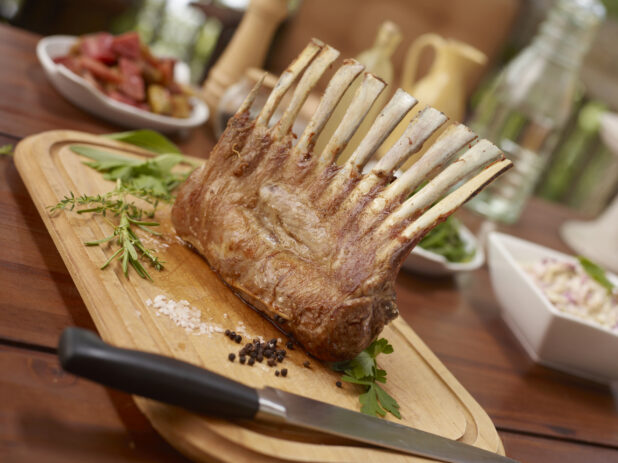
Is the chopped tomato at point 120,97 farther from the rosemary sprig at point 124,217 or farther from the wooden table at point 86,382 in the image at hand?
the rosemary sprig at point 124,217

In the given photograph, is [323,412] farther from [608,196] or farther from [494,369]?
[608,196]

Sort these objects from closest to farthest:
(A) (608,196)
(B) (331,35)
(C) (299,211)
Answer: (C) (299,211) → (B) (331,35) → (A) (608,196)

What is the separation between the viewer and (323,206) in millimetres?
1329

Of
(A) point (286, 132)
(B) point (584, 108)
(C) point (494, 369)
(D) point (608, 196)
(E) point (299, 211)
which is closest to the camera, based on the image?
(E) point (299, 211)

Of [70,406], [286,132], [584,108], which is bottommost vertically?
[70,406]

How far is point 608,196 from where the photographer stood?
5961 millimetres

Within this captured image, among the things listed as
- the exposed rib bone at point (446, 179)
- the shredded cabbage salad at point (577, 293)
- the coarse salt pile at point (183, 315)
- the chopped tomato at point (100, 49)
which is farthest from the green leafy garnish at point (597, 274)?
the chopped tomato at point (100, 49)

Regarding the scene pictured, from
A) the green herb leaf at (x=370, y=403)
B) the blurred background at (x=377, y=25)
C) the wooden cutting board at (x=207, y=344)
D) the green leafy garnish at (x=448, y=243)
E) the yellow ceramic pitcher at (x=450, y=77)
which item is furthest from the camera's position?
the blurred background at (x=377, y=25)

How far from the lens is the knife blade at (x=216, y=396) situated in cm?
84

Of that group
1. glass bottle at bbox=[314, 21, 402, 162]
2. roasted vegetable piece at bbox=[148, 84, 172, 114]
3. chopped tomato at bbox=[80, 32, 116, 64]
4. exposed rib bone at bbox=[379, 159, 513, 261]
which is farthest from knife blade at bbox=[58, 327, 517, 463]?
chopped tomato at bbox=[80, 32, 116, 64]

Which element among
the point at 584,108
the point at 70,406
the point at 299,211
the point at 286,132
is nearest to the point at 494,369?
the point at 299,211

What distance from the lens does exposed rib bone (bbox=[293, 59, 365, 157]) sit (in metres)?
1.38

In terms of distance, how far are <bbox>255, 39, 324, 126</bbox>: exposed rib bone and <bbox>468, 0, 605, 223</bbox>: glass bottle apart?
186 cm

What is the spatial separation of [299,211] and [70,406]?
0.64 m
